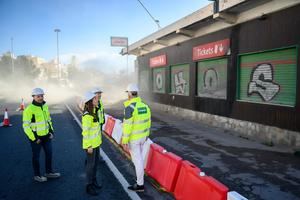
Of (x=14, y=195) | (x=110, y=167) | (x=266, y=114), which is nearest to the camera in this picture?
(x=14, y=195)

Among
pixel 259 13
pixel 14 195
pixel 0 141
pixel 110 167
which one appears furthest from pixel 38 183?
pixel 259 13

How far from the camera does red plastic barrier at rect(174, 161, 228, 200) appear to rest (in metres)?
3.75

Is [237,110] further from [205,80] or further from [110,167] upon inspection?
[110,167]

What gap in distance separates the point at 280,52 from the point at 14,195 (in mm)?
9257

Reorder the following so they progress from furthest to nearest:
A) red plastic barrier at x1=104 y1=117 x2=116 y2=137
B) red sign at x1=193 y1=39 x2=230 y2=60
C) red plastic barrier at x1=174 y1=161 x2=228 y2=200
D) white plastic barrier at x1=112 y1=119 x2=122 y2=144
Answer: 1. red sign at x1=193 y1=39 x2=230 y2=60
2. red plastic barrier at x1=104 y1=117 x2=116 y2=137
3. white plastic barrier at x1=112 y1=119 x2=122 y2=144
4. red plastic barrier at x1=174 y1=161 x2=228 y2=200

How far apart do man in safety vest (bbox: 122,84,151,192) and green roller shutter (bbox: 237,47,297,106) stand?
6.22m

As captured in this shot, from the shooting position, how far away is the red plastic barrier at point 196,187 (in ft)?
12.3

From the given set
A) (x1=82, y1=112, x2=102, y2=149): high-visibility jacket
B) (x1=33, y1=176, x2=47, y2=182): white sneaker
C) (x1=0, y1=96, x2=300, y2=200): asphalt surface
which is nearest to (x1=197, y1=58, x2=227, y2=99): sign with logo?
(x1=0, y1=96, x2=300, y2=200): asphalt surface

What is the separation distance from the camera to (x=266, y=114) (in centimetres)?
1010

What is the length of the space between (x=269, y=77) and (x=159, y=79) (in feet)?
39.4

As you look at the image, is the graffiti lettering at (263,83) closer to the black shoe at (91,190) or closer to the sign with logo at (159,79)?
the black shoe at (91,190)

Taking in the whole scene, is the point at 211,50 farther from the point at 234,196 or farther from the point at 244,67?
the point at 234,196

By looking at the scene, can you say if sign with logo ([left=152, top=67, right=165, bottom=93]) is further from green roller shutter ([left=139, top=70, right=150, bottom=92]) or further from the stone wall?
the stone wall

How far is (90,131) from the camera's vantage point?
5.16 m
